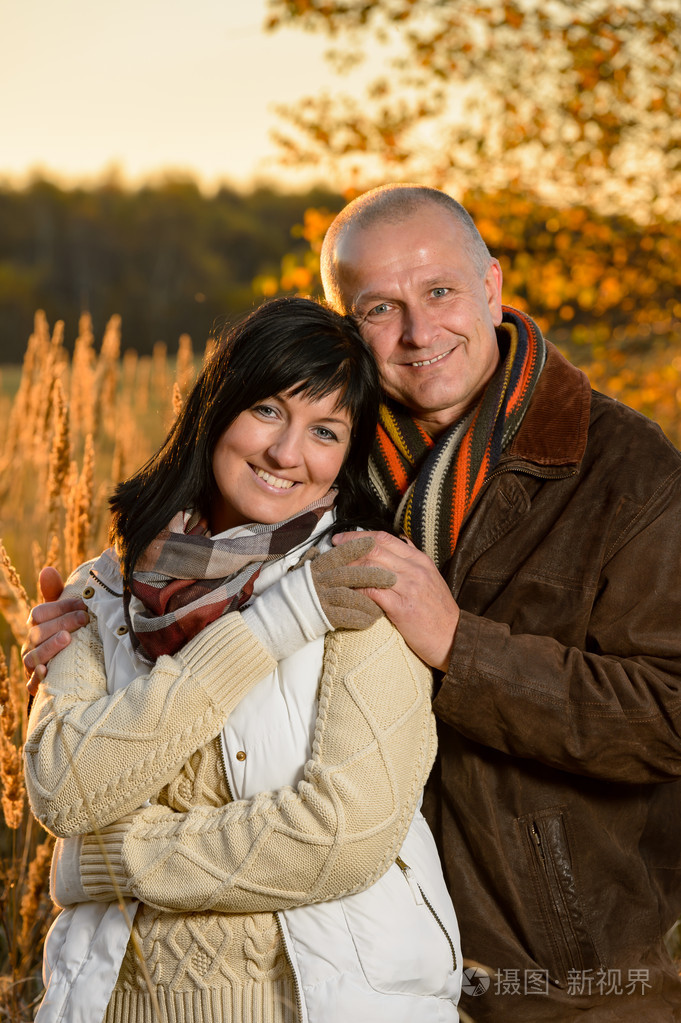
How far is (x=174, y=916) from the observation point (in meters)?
1.64

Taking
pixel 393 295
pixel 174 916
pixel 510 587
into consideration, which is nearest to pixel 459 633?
pixel 510 587

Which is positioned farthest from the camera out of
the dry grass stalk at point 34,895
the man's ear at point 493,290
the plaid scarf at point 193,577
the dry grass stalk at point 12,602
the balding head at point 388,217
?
the man's ear at point 493,290

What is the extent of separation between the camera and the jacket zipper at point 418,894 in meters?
1.69

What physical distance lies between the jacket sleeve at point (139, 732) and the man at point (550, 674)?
11.7 inches

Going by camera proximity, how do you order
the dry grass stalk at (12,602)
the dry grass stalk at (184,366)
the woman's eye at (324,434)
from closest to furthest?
the dry grass stalk at (12,602) < the woman's eye at (324,434) < the dry grass stalk at (184,366)

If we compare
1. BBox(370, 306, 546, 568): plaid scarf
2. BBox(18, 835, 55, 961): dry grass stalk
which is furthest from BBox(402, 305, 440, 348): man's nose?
BBox(18, 835, 55, 961): dry grass stalk

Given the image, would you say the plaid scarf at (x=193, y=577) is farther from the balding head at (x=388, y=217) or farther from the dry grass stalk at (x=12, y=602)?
the balding head at (x=388, y=217)

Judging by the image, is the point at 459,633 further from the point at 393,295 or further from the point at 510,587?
the point at 393,295

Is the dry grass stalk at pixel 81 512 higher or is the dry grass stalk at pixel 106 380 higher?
the dry grass stalk at pixel 106 380

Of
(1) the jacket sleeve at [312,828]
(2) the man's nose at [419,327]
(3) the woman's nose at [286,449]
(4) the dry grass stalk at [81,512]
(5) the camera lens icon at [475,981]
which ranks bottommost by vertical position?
(5) the camera lens icon at [475,981]

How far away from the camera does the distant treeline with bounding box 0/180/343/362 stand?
33625 millimetres

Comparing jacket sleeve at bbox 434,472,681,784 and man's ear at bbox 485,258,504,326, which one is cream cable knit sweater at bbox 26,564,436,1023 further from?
man's ear at bbox 485,258,504,326

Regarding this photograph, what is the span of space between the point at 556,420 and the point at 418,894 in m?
1.09

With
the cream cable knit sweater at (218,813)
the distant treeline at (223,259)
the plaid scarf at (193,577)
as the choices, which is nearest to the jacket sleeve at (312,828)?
the cream cable knit sweater at (218,813)
